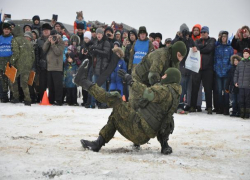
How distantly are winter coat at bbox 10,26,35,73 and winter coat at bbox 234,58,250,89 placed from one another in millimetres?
5550

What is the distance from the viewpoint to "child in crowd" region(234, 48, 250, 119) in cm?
901

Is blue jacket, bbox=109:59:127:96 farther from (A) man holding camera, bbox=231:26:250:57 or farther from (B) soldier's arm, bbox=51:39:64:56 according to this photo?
(A) man holding camera, bbox=231:26:250:57

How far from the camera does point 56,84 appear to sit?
10.3 m

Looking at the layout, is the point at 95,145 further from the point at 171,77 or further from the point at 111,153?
the point at 171,77

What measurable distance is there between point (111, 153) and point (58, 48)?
631 centimetres

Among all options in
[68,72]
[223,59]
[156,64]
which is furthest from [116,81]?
[156,64]

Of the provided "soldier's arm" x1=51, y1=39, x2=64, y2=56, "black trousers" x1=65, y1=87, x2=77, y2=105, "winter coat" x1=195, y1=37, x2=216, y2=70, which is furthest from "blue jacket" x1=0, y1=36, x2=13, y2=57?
"winter coat" x1=195, y1=37, x2=216, y2=70

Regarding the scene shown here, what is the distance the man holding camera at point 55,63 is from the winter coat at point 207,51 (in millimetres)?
3814

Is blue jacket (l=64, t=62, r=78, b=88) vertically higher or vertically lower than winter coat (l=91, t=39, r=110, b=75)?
lower

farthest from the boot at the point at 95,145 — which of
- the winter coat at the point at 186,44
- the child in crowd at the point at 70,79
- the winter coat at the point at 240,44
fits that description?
the winter coat at the point at 240,44

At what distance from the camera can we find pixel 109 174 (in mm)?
3480

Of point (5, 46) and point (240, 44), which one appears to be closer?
point (240, 44)

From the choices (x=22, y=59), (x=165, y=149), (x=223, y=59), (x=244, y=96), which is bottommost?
(x=165, y=149)

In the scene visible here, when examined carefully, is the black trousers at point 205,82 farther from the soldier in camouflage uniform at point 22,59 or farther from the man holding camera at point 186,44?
the soldier in camouflage uniform at point 22,59
